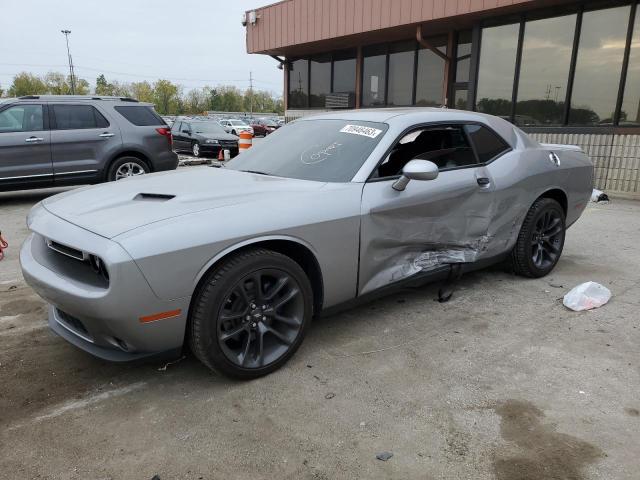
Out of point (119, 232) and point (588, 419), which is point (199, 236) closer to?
point (119, 232)

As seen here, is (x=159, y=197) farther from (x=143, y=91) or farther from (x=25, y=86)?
(x=143, y=91)

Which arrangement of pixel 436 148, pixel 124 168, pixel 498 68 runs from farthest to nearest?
1. pixel 498 68
2. pixel 124 168
3. pixel 436 148

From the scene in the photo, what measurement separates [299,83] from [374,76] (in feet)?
12.6

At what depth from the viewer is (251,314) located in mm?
2676

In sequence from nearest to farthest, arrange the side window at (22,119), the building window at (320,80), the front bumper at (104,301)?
the front bumper at (104,301), the side window at (22,119), the building window at (320,80)

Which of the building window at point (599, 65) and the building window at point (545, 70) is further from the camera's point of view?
the building window at point (545, 70)

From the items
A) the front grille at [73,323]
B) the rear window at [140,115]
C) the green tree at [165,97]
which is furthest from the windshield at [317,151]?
the green tree at [165,97]

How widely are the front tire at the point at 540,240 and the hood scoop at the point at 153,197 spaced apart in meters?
3.02

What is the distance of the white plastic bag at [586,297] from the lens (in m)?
3.87

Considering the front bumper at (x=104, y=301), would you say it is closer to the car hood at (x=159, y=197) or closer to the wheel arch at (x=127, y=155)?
the car hood at (x=159, y=197)

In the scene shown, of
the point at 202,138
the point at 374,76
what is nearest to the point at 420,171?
the point at 374,76

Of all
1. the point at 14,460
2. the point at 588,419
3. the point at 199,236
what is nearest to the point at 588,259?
the point at 588,419

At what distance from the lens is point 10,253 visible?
5.21 metres

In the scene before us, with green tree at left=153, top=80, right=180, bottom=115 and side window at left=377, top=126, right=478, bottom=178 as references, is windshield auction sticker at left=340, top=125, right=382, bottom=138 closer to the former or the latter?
side window at left=377, top=126, right=478, bottom=178
